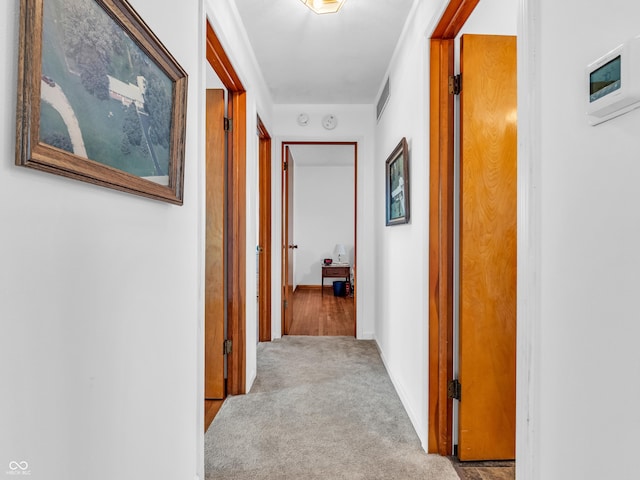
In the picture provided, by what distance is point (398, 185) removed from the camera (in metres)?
2.68

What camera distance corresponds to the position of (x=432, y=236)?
197 cm

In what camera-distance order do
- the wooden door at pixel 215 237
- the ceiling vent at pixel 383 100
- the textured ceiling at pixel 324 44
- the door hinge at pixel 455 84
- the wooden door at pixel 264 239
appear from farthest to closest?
1. the wooden door at pixel 264 239
2. the ceiling vent at pixel 383 100
3. the wooden door at pixel 215 237
4. the textured ceiling at pixel 324 44
5. the door hinge at pixel 455 84

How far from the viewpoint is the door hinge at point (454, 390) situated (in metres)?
1.91

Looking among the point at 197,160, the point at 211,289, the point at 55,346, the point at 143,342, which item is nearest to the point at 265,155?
the point at 211,289

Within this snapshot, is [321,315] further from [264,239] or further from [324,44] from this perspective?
[324,44]

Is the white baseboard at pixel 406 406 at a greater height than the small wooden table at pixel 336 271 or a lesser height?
lesser

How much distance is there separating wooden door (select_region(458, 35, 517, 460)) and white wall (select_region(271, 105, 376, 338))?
215cm

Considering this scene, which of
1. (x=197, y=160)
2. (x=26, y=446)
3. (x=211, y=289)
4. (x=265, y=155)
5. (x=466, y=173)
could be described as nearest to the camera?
(x=26, y=446)

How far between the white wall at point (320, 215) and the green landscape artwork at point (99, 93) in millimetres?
6696
